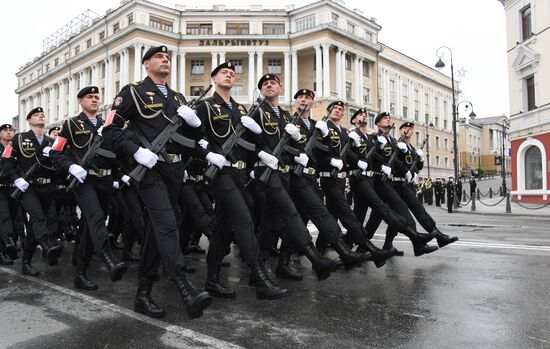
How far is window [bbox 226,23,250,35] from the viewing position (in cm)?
5925

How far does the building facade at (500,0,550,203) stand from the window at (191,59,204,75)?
39733 mm

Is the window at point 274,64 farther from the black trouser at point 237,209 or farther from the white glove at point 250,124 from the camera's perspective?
the black trouser at point 237,209

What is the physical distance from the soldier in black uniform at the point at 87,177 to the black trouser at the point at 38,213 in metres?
1.13

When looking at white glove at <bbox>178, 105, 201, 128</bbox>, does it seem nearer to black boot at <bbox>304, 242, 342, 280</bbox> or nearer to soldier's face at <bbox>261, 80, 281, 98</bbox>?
soldier's face at <bbox>261, 80, 281, 98</bbox>

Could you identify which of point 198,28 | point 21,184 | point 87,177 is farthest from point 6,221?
point 198,28

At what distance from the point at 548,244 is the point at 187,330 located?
7620 mm

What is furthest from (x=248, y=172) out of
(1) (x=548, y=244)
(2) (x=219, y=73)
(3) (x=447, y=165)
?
(3) (x=447, y=165)

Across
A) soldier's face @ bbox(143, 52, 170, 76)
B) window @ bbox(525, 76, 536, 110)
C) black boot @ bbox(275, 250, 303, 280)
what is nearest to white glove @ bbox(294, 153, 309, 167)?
black boot @ bbox(275, 250, 303, 280)

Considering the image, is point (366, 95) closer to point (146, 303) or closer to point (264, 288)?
point (264, 288)

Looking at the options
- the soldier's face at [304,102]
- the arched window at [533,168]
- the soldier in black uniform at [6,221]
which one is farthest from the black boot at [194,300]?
the arched window at [533,168]

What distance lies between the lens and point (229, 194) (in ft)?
15.5

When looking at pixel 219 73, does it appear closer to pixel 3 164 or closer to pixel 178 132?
pixel 178 132

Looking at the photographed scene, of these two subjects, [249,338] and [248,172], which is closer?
[249,338]

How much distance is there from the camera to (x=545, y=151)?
24688 millimetres
